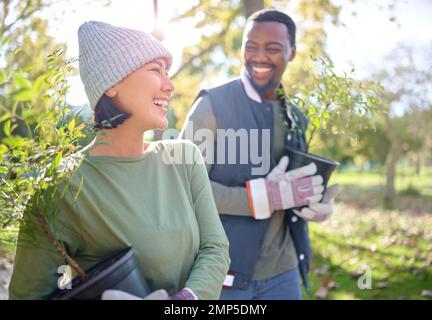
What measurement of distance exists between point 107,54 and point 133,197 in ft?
1.48

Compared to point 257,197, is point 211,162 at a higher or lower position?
higher

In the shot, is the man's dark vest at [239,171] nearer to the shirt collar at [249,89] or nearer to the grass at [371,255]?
the shirt collar at [249,89]

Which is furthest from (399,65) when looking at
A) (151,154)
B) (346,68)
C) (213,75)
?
(151,154)

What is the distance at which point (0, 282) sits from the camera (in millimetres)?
2725

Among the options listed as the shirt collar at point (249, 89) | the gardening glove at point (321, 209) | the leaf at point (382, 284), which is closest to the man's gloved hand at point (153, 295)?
the gardening glove at point (321, 209)

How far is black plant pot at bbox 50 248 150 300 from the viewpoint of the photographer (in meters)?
1.16

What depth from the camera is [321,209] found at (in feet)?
7.09

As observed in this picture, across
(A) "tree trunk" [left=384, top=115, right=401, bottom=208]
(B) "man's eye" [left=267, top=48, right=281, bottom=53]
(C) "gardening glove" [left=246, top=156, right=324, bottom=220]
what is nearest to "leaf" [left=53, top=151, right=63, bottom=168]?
(C) "gardening glove" [left=246, top=156, right=324, bottom=220]

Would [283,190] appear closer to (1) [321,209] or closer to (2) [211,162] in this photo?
(1) [321,209]

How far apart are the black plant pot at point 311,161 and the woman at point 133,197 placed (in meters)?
0.70

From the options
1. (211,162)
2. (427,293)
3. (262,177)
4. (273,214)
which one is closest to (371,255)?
Result: (427,293)

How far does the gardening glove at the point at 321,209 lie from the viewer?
2.16 meters

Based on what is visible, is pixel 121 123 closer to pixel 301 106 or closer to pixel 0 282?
pixel 301 106
